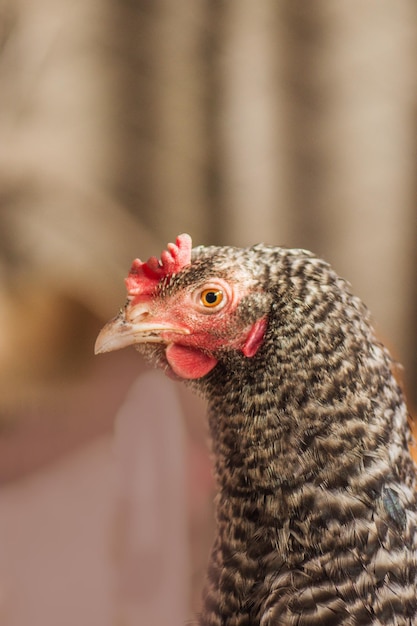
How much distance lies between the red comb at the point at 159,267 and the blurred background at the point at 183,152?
21.1 inches

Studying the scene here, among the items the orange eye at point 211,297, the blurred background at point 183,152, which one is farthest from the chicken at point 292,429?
the blurred background at point 183,152

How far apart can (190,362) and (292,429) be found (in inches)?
5.0

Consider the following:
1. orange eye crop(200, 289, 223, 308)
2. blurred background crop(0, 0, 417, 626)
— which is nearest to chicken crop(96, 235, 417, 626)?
orange eye crop(200, 289, 223, 308)

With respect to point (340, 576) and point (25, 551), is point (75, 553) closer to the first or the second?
point (25, 551)

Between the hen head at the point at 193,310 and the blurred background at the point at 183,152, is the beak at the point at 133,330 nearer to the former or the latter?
the hen head at the point at 193,310

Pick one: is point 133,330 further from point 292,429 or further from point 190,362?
point 292,429

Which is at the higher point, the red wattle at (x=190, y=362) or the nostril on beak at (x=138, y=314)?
the nostril on beak at (x=138, y=314)

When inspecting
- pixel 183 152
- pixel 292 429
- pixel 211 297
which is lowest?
pixel 292 429

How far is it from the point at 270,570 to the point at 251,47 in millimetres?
1336

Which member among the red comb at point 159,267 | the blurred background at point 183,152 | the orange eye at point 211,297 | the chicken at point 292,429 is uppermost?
the blurred background at point 183,152

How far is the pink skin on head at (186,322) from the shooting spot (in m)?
0.63

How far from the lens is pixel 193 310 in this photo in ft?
2.11

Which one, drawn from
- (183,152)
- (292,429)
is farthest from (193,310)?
(183,152)

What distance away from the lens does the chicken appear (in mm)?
604
